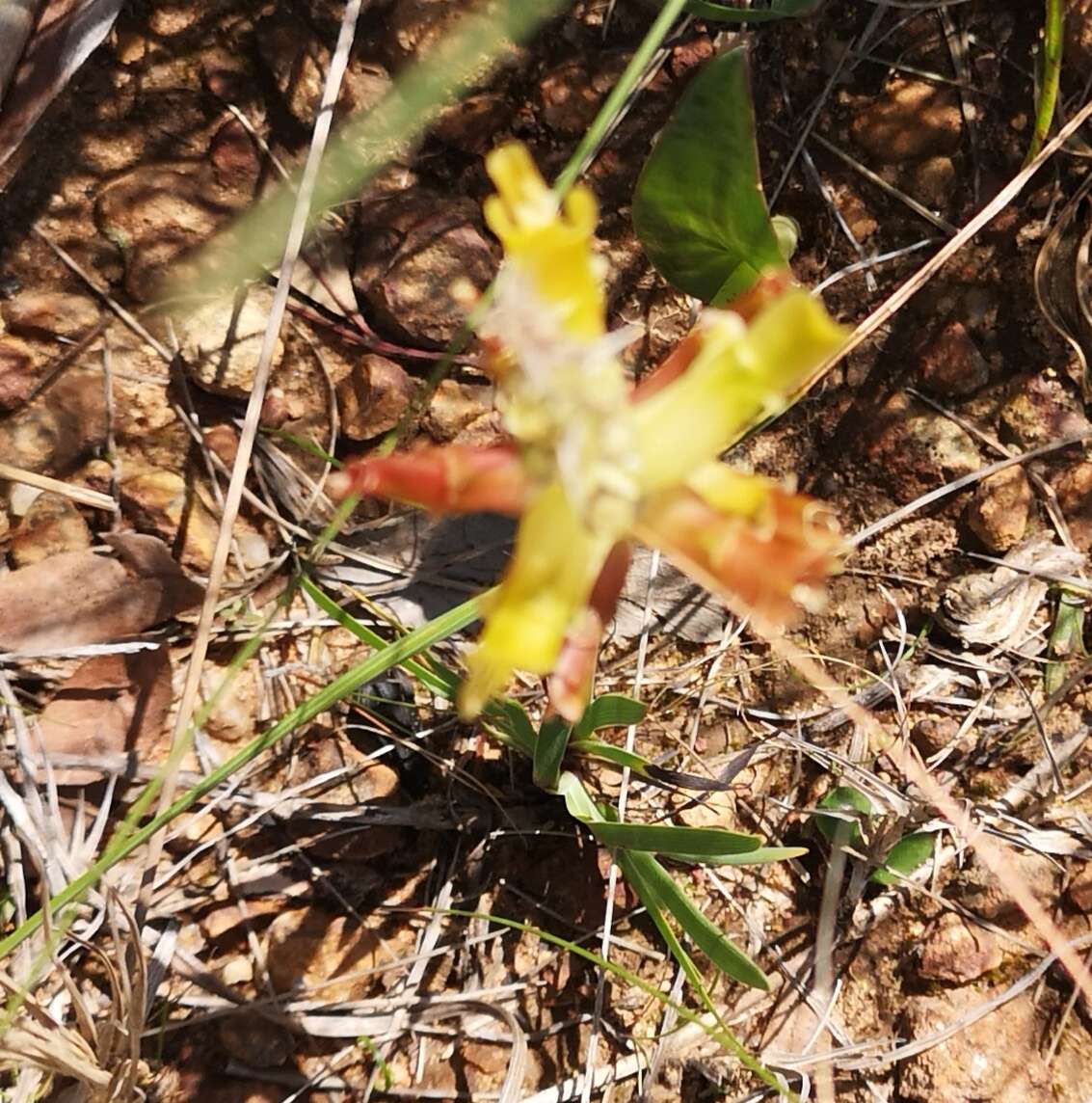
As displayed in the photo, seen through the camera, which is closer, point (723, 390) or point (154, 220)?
point (723, 390)

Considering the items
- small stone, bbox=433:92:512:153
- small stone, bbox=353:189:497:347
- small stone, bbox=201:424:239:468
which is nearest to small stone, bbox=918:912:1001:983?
small stone, bbox=353:189:497:347

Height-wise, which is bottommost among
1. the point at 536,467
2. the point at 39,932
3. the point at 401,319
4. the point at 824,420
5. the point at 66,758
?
the point at 39,932

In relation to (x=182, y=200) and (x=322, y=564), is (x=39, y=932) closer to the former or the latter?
(x=322, y=564)

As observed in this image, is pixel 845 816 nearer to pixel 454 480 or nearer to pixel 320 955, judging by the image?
pixel 320 955

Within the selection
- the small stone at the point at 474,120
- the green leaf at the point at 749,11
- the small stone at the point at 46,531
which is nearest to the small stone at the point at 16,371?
the small stone at the point at 46,531

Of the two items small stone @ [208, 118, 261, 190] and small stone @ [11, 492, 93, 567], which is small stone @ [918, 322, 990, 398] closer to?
small stone @ [208, 118, 261, 190]

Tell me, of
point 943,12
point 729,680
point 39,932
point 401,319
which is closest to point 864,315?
point 943,12

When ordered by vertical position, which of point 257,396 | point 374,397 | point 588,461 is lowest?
point 588,461

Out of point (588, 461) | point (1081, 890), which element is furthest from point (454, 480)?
point (1081, 890)
